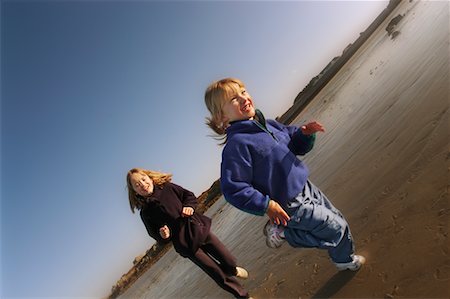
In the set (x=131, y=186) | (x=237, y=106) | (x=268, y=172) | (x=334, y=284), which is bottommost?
(x=334, y=284)

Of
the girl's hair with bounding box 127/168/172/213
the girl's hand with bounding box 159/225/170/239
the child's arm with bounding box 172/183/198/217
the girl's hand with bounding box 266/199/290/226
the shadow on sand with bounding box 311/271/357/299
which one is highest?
the girl's hair with bounding box 127/168/172/213

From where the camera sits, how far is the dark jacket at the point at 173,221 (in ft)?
10.3

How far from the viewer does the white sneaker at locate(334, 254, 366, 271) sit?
264 cm

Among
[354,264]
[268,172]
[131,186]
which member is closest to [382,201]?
[354,264]

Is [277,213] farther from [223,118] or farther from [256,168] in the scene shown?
[223,118]

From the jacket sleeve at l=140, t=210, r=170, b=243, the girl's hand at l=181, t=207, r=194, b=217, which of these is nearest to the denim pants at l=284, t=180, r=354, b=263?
the girl's hand at l=181, t=207, r=194, b=217

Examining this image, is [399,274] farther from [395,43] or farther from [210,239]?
[395,43]

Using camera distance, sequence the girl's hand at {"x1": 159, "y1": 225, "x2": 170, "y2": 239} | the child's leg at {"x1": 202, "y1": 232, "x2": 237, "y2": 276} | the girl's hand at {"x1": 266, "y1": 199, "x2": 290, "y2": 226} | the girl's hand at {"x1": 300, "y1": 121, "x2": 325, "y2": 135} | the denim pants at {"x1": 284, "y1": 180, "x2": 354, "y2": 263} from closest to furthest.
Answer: the girl's hand at {"x1": 266, "y1": 199, "x2": 290, "y2": 226} < the denim pants at {"x1": 284, "y1": 180, "x2": 354, "y2": 263} < the girl's hand at {"x1": 300, "y1": 121, "x2": 325, "y2": 135} < the girl's hand at {"x1": 159, "y1": 225, "x2": 170, "y2": 239} < the child's leg at {"x1": 202, "y1": 232, "x2": 237, "y2": 276}

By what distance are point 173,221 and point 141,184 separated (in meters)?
0.41

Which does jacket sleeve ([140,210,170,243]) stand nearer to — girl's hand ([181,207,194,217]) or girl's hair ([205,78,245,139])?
girl's hand ([181,207,194,217])

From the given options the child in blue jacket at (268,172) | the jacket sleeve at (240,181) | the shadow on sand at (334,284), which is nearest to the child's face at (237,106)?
the child in blue jacket at (268,172)

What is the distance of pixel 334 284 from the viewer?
9.05ft

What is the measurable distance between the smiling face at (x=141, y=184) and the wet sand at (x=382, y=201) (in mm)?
1427

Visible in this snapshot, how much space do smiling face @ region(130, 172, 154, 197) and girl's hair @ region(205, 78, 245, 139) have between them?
99cm
